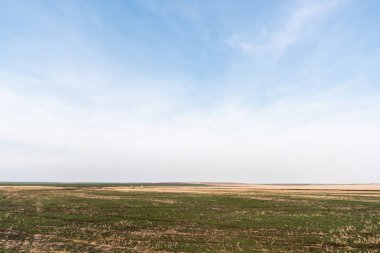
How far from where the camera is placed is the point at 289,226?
32.4m

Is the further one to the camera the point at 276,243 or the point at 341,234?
the point at 341,234

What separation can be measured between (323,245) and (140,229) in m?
16.4

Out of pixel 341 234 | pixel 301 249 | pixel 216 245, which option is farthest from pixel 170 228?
pixel 341 234

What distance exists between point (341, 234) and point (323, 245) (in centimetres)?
511

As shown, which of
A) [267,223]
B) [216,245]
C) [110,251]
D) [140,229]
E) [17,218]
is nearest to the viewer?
[110,251]

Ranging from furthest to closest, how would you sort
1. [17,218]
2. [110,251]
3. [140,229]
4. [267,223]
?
[17,218]
[267,223]
[140,229]
[110,251]

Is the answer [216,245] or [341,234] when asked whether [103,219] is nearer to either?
[216,245]

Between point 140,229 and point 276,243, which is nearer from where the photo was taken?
point 276,243

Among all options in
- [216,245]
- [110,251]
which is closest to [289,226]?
[216,245]

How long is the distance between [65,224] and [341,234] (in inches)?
1038

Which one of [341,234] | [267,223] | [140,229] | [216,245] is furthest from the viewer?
[267,223]

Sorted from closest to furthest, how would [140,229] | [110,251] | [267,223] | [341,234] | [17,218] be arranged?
[110,251] → [341,234] → [140,229] → [267,223] → [17,218]

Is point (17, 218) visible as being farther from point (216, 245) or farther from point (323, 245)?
point (323, 245)

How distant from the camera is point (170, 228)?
31.5 meters
